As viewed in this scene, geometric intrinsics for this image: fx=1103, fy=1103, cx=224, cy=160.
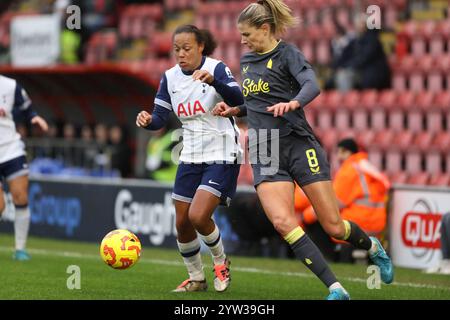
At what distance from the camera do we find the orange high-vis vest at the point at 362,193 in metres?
12.5

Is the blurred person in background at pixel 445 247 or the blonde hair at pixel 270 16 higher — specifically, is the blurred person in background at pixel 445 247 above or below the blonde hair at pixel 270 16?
below

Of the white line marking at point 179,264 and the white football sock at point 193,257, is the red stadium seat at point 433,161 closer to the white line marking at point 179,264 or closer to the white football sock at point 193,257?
the white line marking at point 179,264

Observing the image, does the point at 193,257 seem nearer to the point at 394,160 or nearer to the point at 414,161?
the point at 414,161

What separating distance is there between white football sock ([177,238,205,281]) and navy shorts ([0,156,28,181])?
319cm

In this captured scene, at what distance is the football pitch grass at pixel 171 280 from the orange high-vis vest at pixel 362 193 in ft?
2.03

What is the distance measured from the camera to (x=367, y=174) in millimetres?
12609

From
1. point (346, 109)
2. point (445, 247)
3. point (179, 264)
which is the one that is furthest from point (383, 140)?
point (179, 264)

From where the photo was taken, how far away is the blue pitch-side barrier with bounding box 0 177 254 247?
14.6 m

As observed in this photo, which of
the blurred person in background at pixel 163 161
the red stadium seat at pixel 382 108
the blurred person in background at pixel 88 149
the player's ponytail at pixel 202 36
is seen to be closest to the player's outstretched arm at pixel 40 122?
the player's ponytail at pixel 202 36

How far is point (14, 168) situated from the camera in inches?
453

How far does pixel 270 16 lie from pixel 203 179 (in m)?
1.45

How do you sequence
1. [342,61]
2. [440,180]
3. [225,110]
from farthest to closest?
[342,61] → [440,180] → [225,110]

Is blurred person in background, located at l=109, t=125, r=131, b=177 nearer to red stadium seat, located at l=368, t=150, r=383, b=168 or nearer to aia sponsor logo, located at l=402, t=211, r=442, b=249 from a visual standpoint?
red stadium seat, located at l=368, t=150, r=383, b=168
